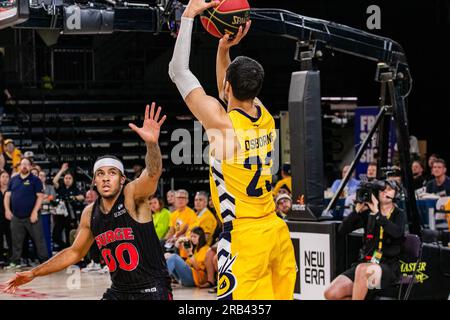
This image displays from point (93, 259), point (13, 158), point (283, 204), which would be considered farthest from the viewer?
point (13, 158)

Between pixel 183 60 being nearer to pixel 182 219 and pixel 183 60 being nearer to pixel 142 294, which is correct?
pixel 142 294

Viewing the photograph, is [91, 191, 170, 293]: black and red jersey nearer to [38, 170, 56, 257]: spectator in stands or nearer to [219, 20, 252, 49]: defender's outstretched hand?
[219, 20, 252, 49]: defender's outstretched hand

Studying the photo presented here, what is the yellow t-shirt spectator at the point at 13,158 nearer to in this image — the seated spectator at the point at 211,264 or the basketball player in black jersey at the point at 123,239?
the seated spectator at the point at 211,264

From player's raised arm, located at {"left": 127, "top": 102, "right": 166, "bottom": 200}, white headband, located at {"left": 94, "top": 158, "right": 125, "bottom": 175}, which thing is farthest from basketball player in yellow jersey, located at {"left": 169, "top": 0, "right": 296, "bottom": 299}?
white headband, located at {"left": 94, "top": 158, "right": 125, "bottom": 175}

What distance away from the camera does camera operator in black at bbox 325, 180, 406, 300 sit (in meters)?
9.44

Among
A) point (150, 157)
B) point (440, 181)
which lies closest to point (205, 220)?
point (440, 181)

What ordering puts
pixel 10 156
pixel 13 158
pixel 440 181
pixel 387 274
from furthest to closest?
pixel 10 156 < pixel 13 158 < pixel 440 181 < pixel 387 274

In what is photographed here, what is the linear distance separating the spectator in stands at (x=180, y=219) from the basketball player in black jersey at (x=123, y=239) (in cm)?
738

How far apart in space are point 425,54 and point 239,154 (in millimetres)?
16221

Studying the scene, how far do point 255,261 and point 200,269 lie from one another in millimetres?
7607

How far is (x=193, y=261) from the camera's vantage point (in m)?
12.7

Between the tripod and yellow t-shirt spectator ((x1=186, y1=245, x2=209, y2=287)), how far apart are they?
239 cm

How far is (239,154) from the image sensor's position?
204 inches
